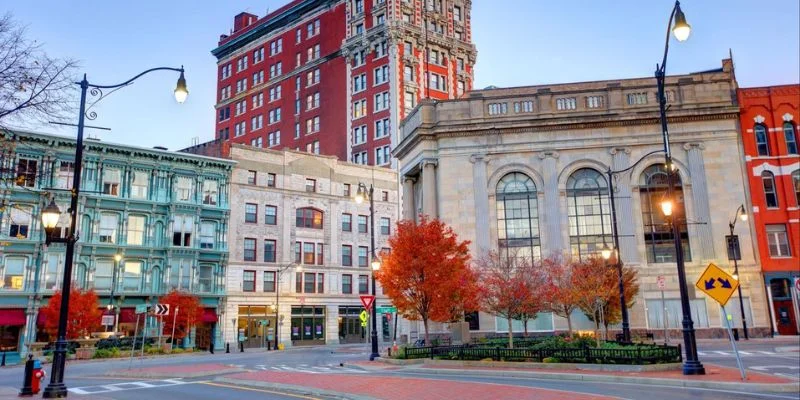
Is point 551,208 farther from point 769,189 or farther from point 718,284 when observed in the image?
point 718,284

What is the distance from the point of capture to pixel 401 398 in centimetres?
1683

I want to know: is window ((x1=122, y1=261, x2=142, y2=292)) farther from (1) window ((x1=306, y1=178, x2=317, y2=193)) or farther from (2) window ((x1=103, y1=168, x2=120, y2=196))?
(1) window ((x1=306, y1=178, x2=317, y2=193))

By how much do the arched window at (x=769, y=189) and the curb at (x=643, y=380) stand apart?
115ft

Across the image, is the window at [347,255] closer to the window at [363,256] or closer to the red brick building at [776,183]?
the window at [363,256]

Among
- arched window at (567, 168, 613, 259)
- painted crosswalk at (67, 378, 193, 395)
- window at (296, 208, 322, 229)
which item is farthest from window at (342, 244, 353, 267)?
painted crosswalk at (67, 378, 193, 395)

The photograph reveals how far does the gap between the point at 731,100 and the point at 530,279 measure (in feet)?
79.6

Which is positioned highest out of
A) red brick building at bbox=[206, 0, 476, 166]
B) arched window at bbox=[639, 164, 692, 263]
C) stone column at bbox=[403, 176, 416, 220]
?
red brick building at bbox=[206, 0, 476, 166]

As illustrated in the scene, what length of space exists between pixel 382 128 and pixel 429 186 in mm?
29929

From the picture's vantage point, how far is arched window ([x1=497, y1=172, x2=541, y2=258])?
48.5 m

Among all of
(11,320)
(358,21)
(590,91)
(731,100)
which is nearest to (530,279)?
(590,91)

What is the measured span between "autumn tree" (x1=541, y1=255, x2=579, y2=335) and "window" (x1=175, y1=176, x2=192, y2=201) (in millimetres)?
34850

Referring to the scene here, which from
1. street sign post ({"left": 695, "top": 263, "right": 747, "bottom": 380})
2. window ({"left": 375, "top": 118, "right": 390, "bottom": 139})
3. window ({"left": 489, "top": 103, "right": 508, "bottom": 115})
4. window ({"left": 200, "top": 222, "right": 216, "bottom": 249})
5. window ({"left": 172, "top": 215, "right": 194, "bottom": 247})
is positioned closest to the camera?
street sign post ({"left": 695, "top": 263, "right": 747, "bottom": 380})

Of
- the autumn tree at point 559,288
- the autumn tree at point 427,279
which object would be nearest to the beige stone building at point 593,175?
the autumn tree at point 559,288

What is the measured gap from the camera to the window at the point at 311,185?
69.6 m
